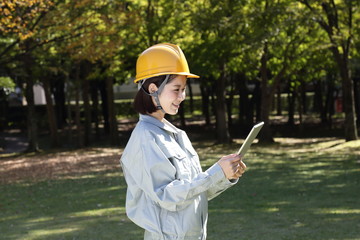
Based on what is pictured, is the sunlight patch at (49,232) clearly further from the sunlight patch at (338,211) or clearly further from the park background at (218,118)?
the sunlight patch at (338,211)

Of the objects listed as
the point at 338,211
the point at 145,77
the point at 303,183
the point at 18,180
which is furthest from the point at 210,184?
the point at 18,180

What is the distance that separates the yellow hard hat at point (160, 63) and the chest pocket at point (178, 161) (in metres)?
0.38

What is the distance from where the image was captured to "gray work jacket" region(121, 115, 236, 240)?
2879 mm

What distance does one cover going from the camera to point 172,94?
3.12 meters

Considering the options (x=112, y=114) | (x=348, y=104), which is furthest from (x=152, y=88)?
(x=112, y=114)

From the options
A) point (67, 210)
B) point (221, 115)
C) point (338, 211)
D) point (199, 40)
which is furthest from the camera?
point (221, 115)

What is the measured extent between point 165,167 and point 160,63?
52 cm

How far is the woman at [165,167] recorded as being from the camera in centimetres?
289

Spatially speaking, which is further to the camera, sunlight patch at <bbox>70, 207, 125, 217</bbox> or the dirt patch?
the dirt patch

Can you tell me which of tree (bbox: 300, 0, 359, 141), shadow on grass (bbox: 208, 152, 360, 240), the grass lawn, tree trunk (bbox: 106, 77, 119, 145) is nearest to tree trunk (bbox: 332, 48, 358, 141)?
tree (bbox: 300, 0, 359, 141)

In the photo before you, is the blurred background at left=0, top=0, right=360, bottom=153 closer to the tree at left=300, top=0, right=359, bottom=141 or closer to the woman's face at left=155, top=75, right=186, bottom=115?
the tree at left=300, top=0, right=359, bottom=141

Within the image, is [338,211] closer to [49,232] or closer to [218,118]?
[49,232]

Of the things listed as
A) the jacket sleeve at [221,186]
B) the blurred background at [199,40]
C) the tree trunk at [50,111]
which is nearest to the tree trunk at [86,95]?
the blurred background at [199,40]

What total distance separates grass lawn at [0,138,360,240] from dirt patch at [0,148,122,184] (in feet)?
0.15
